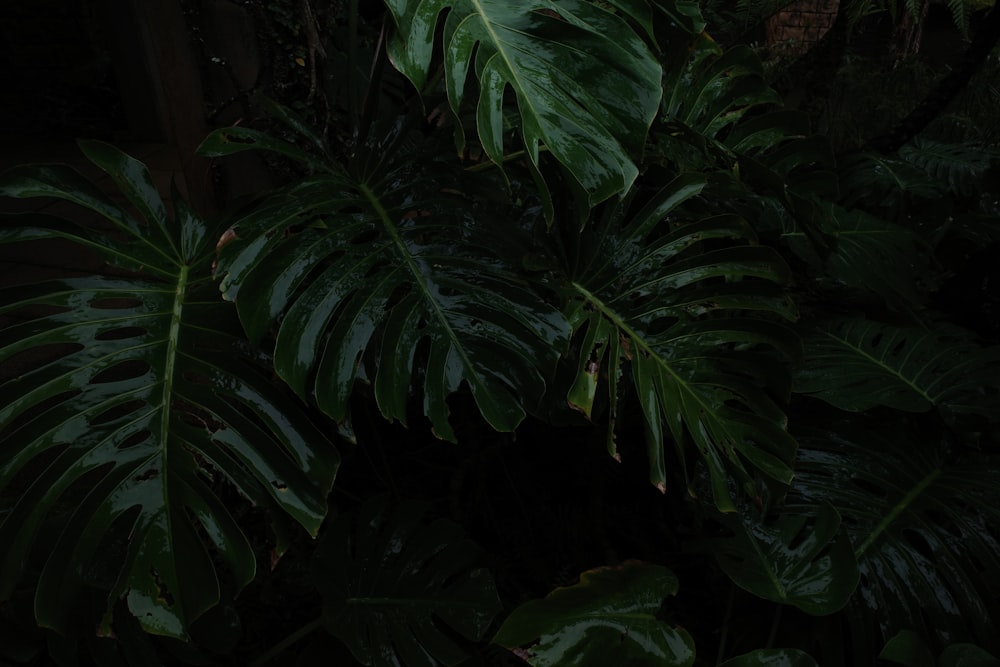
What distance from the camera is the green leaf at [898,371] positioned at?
1.34m

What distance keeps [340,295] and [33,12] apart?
135 inches

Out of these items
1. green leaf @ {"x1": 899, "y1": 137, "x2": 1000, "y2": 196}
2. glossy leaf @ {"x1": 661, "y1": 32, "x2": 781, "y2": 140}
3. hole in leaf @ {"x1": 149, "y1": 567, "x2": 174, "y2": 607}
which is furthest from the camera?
green leaf @ {"x1": 899, "y1": 137, "x2": 1000, "y2": 196}

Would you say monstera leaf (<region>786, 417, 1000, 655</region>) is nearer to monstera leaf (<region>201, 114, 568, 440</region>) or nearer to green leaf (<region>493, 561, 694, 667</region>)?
green leaf (<region>493, 561, 694, 667</region>)

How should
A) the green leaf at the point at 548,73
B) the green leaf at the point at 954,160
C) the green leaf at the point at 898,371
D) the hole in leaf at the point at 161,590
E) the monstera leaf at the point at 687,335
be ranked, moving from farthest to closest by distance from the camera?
the green leaf at the point at 954,160 < the green leaf at the point at 898,371 < the monstera leaf at the point at 687,335 < the green leaf at the point at 548,73 < the hole in leaf at the point at 161,590

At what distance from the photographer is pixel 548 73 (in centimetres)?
99

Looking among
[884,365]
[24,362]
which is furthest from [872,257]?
[24,362]

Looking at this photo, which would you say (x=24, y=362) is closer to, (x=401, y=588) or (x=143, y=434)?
(x=143, y=434)

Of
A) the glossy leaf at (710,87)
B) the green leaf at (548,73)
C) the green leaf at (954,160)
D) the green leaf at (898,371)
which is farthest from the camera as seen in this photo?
the green leaf at (954,160)

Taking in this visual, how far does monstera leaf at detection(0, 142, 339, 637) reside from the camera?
33.7 inches

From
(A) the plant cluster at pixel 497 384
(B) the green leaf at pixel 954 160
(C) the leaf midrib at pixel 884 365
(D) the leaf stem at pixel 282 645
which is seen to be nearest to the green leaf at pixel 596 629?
(A) the plant cluster at pixel 497 384

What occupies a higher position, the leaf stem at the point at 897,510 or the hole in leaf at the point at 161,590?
the hole in leaf at the point at 161,590

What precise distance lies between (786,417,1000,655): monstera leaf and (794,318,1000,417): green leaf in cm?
7

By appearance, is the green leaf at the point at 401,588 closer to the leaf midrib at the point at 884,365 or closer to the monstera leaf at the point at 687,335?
the monstera leaf at the point at 687,335

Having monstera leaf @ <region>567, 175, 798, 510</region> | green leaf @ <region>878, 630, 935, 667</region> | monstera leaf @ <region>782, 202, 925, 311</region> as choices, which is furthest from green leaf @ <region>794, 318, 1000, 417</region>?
green leaf @ <region>878, 630, 935, 667</region>
